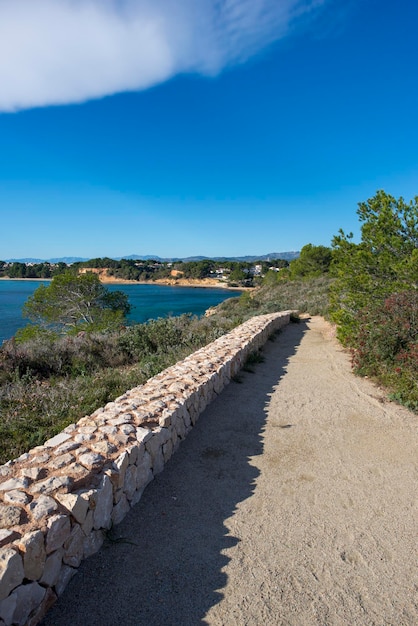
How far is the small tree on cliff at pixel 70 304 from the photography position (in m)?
21.6

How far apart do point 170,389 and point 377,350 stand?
450 cm

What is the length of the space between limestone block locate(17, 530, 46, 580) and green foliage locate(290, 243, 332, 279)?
33.1 meters

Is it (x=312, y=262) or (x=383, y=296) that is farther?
(x=312, y=262)

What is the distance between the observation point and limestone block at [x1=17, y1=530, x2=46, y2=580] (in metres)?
2.17

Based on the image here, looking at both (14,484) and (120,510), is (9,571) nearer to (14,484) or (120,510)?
(14,484)

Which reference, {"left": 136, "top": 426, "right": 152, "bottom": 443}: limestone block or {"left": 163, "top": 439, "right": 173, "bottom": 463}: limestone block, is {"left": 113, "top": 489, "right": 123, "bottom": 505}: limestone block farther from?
{"left": 163, "top": 439, "right": 173, "bottom": 463}: limestone block

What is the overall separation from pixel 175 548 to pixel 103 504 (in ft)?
2.23

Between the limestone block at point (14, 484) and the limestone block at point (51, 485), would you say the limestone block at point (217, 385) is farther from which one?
the limestone block at point (14, 484)

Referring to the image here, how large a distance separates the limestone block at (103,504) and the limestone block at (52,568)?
40 centimetres

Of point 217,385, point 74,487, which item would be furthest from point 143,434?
point 217,385

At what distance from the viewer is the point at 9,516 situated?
7.86ft

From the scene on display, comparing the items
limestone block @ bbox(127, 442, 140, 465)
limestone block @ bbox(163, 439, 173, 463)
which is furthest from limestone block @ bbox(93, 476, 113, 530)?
limestone block @ bbox(163, 439, 173, 463)

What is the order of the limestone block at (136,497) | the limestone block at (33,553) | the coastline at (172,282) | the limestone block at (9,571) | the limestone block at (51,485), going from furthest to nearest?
the coastline at (172,282)
the limestone block at (136,497)
the limestone block at (51,485)
the limestone block at (33,553)
the limestone block at (9,571)

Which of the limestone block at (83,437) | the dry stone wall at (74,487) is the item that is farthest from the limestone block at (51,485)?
the limestone block at (83,437)
